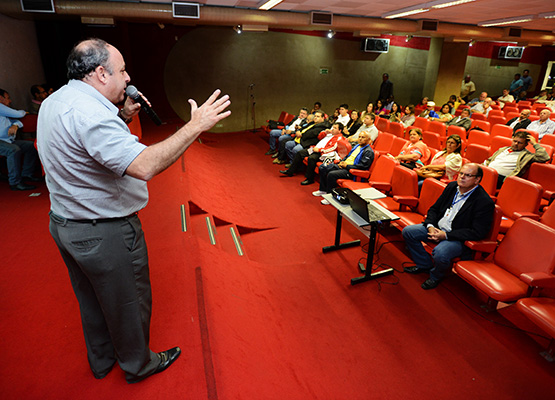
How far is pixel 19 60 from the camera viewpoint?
607 centimetres

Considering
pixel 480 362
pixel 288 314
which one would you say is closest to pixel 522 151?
pixel 480 362

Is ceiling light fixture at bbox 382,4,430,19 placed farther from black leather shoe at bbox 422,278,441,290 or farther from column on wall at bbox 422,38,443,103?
black leather shoe at bbox 422,278,441,290

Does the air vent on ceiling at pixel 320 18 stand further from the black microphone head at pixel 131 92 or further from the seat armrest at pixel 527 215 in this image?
the black microphone head at pixel 131 92

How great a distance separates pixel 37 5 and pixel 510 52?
17518 millimetres

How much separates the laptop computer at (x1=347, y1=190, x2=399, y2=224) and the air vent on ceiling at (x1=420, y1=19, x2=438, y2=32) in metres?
7.11

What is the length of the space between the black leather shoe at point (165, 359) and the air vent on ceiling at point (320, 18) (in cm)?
732

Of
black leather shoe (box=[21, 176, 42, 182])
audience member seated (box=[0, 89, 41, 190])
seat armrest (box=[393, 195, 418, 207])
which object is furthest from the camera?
black leather shoe (box=[21, 176, 42, 182])

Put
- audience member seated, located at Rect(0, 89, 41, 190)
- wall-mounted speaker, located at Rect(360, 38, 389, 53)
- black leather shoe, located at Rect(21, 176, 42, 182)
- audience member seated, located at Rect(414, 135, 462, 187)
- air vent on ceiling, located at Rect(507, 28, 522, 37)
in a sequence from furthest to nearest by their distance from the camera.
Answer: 1. wall-mounted speaker, located at Rect(360, 38, 389, 53)
2. air vent on ceiling, located at Rect(507, 28, 522, 37)
3. black leather shoe, located at Rect(21, 176, 42, 182)
4. audience member seated, located at Rect(0, 89, 41, 190)
5. audience member seated, located at Rect(414, 135, 462, 187)

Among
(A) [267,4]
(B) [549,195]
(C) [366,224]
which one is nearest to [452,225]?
(C) [366,224]

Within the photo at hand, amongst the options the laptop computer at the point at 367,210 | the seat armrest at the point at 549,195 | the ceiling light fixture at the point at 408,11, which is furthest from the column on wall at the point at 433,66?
the laptop computer at the point at 367,210

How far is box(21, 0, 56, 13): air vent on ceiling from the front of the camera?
543cm

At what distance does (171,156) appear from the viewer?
3.84ft

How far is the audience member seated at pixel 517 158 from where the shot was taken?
4.18m

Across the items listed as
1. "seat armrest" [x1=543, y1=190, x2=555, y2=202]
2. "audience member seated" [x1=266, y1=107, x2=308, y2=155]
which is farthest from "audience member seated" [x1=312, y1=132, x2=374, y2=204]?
"audience member seated" [x1=266, y1=107, x2=308, y2=155]
